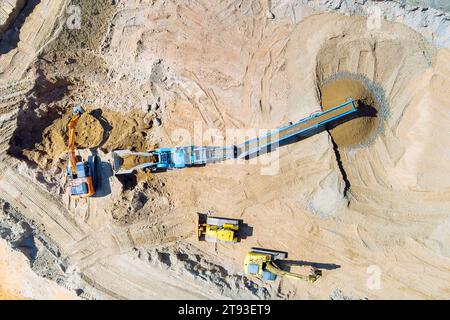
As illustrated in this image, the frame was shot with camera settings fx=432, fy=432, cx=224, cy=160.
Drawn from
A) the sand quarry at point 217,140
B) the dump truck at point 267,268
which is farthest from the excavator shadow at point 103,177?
the dump truck at point 267,268

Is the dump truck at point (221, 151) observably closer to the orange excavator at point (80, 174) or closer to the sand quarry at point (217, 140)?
the sand quarry at point (217, 140)

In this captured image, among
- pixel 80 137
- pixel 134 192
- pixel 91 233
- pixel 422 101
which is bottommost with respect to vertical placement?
pixel 91 233

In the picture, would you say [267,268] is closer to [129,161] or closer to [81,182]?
[129,161]

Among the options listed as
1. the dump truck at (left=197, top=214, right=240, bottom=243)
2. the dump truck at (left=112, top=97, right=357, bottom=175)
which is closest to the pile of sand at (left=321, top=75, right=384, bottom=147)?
the dump truck at (left=112, top=97, right=357, bottom=175)

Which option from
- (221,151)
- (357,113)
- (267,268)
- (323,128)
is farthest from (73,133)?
(357,113)

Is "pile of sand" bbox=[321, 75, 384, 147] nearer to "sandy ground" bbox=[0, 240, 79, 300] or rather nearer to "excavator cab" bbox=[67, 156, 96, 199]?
"excavator cab" bbox=[67, 156, 96, 199]
